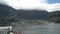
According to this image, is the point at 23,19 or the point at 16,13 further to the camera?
the point at 16,13

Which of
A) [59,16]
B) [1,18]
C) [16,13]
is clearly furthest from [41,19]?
[59,16]

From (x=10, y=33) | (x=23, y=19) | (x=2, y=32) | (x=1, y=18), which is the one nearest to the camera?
(x=10, y=33)

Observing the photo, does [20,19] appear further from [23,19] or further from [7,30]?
[7,30]

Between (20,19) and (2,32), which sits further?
(20,19)

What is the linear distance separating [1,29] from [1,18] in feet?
27.1

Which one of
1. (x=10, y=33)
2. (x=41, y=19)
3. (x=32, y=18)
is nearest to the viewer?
(x=10, y=33)

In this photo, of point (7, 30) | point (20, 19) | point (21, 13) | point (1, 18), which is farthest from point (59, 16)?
point (7, 30)

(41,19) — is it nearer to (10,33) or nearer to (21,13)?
(21,13)

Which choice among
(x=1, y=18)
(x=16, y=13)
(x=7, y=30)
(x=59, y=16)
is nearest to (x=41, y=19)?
(x=16, y=13)

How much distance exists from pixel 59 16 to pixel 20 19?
12.6 meters

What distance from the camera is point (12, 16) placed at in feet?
74.4

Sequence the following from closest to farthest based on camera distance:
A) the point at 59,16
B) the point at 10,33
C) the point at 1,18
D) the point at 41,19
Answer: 1. the point at 10,33
2. the point at 1,18
3. the point at 41,19
4. the point at 59,16

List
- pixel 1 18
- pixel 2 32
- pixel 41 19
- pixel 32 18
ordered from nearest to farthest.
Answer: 1. pixel 2 32
2. pixel 1 18
3. pixel 41 19
4. pixel 32 18

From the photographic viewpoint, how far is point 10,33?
364 inches
